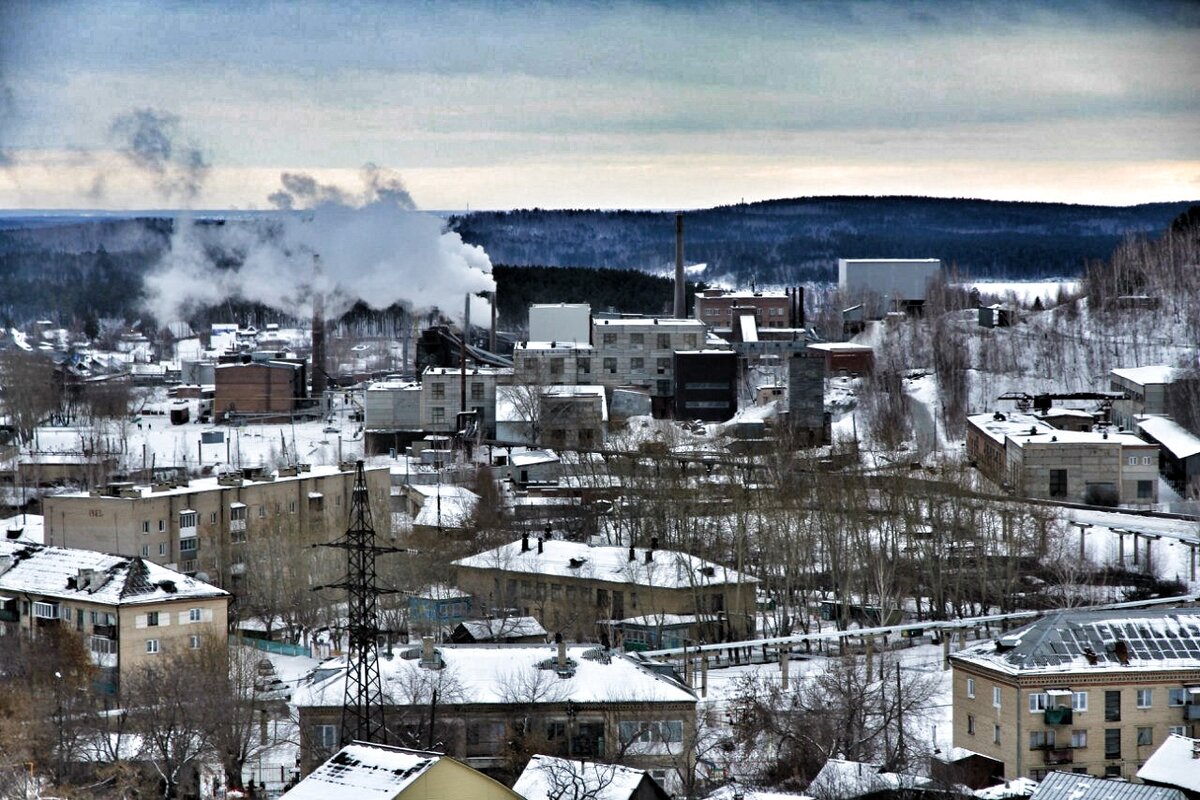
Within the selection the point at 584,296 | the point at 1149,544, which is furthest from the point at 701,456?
the point at 584,296

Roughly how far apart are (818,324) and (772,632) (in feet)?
86.3

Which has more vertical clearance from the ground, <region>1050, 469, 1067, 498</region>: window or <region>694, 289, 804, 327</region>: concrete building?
<region>694, 289, 804, 327</region>: concrete building

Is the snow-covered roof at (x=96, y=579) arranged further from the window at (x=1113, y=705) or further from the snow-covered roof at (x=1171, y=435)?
the snow-covered roof at (x=1171, y=435)

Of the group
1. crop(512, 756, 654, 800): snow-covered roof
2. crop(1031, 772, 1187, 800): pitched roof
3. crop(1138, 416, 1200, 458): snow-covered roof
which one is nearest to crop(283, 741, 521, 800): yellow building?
crop(512, 756, 654, 800): snow-covered roof

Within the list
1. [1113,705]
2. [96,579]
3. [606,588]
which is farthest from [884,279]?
[1113,705]

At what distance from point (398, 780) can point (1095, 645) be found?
5.58 m

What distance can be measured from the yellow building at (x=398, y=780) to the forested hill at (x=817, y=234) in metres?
68.2

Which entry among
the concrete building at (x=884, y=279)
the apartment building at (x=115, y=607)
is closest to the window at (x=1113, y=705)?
the apartment building at (x=115, y=607)

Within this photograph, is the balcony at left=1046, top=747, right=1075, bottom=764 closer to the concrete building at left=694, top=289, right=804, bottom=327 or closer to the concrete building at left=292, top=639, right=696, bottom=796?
the concrete building at left=292, top=639, right=696, bottom=796

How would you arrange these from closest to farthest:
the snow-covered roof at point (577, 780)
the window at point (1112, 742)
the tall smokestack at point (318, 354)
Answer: the snow-covered roof at point (577, 780) < the window at point (1112, 742) < the tall smokestack at point (318, 354)

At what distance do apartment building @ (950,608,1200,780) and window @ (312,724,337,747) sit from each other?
424 cm

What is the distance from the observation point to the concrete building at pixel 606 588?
17.0m

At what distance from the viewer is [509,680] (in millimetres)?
12648

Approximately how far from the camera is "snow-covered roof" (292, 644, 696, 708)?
1238 centimetres
